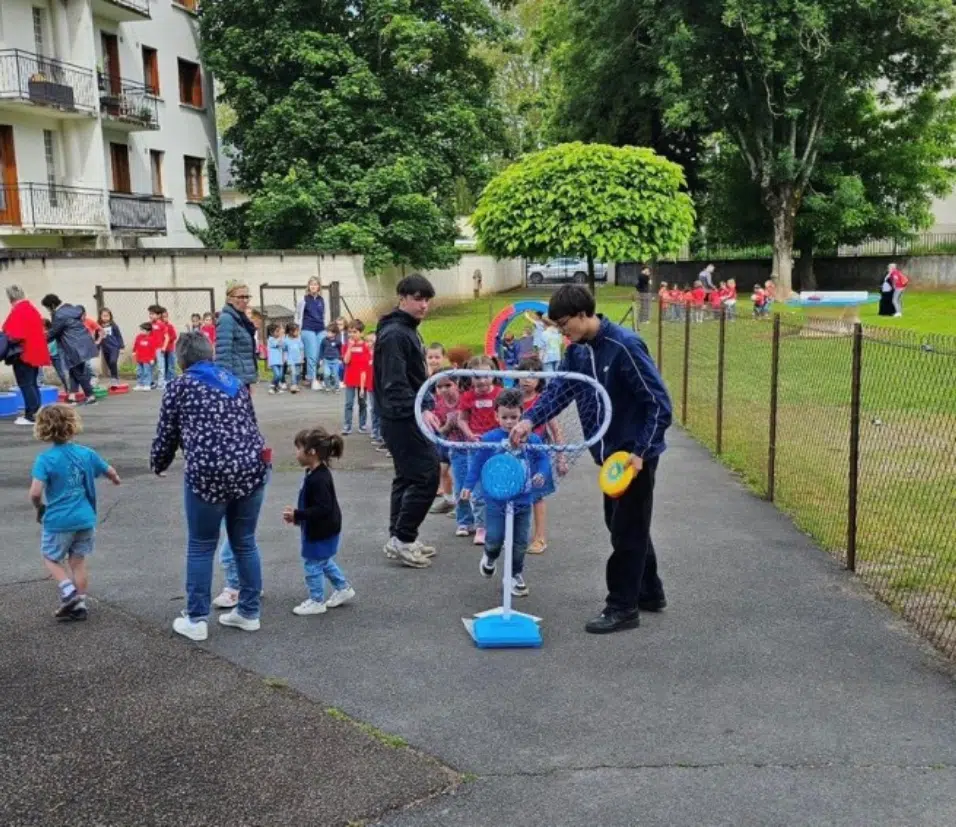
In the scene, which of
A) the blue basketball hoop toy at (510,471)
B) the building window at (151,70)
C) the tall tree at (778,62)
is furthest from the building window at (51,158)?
the blue basketball hoop toy at (510,471)

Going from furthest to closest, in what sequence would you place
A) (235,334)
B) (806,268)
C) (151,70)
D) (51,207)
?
(806,268)
(151,70)
(51,207)
(235,334)

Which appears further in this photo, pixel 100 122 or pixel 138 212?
pixel 138 212

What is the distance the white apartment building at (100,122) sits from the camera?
24.9 meters

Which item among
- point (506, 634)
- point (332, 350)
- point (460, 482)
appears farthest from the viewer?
point (332, 350)

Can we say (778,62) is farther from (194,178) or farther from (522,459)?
(522,459)

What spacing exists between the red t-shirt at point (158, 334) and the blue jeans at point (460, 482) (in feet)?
37.5

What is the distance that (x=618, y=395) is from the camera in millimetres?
5309

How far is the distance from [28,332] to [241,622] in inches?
342

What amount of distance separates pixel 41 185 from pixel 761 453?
21.6 m

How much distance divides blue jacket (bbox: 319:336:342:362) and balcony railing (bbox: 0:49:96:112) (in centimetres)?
1271

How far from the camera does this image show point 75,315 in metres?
14.8

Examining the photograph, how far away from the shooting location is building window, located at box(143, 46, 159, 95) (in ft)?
99.1

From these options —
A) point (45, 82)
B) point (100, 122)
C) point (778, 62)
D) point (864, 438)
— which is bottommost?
point (864, 438)

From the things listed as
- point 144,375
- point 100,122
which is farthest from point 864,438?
point 100,122
